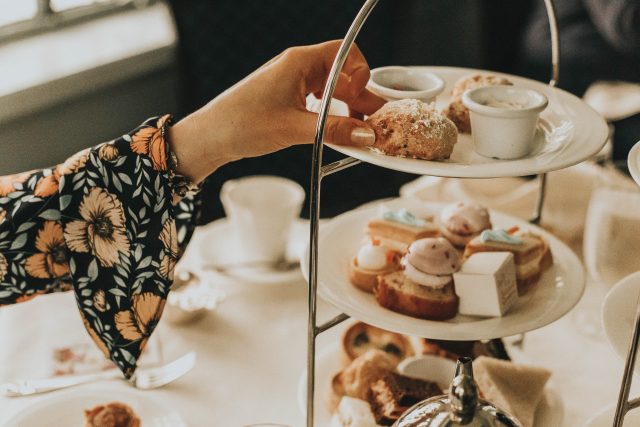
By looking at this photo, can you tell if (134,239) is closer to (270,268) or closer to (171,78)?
(270,268)

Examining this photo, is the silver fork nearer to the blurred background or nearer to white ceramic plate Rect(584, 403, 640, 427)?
white ceramic plate Rect(584, 403, 640, 427)

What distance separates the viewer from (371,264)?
91cm

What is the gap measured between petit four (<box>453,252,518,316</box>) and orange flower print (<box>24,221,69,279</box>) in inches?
20.4

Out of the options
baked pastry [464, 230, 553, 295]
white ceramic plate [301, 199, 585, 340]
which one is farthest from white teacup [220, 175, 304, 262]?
baked pastry [464, 230, 553, 295]

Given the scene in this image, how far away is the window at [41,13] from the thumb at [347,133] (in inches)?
77.2

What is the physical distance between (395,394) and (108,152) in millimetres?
463

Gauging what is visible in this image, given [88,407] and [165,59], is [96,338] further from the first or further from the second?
[165,59]

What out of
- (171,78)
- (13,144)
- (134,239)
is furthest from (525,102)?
(171,78)

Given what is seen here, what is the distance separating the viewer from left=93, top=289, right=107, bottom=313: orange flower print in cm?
94

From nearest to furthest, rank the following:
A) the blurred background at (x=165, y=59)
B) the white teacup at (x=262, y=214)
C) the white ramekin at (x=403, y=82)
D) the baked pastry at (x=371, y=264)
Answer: the white ramekin at (x=403, y=82) < the baked pastry at (x=371, y=264) < the white teacup at (x=262, y=214) < the blurred background at (x=165, y=59)

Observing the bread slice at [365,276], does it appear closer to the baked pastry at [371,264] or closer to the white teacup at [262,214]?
the baked pastry at [371,264]

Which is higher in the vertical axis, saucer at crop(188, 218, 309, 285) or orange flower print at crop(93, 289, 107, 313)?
orange flower print at crop(93, 289, 107, 313)

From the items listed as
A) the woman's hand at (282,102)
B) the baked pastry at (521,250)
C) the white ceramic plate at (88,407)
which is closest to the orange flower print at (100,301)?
the white ceramic plate at (88,407)

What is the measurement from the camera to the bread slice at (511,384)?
86 cm
